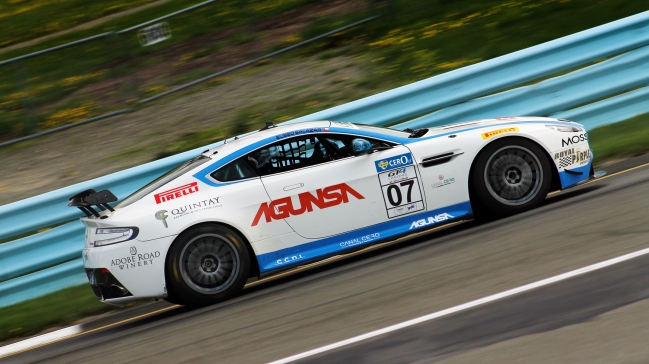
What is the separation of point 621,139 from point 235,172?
4.84m

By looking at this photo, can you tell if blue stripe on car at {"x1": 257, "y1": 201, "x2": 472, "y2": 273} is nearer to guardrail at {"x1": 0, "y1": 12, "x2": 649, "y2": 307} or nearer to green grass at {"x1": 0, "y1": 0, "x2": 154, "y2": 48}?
→ guardrail at {"x1": 0, "y1": 12, "x2": 649, "y2": 307}

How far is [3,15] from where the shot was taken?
2327 cm

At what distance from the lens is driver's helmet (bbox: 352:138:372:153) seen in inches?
309

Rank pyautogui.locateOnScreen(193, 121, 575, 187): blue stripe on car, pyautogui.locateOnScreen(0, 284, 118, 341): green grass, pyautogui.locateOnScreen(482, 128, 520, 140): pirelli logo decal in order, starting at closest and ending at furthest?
pyautogui.locateOnScreen(193, 121, 575, 187): blue stripe on car
pyautogui.locateOnScreen(482, 128, 520, 140): pirelli logo decal
pyautogui.locateOnScreen(0, 284, 118, 341): green grass

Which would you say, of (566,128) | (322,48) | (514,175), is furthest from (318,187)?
(322,48)

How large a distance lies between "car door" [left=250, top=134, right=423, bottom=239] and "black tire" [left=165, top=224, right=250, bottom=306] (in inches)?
12.8

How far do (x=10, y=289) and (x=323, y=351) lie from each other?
5.07 meters

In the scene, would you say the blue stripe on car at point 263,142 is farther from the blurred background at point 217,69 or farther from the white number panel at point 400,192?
the blurred background at point 217,69

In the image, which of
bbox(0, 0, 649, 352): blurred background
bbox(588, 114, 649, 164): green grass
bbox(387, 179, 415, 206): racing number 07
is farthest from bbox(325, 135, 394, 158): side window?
bbox(0, 0, 649, 352): blurred background

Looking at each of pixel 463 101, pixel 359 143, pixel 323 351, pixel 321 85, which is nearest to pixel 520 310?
pixel 323 351

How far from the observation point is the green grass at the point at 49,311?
27.3ft

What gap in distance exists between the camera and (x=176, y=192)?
769 centimetres

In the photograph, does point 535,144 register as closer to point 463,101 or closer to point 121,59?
point 463,101

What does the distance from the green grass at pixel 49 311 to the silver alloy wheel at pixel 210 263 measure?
5.04 ft
